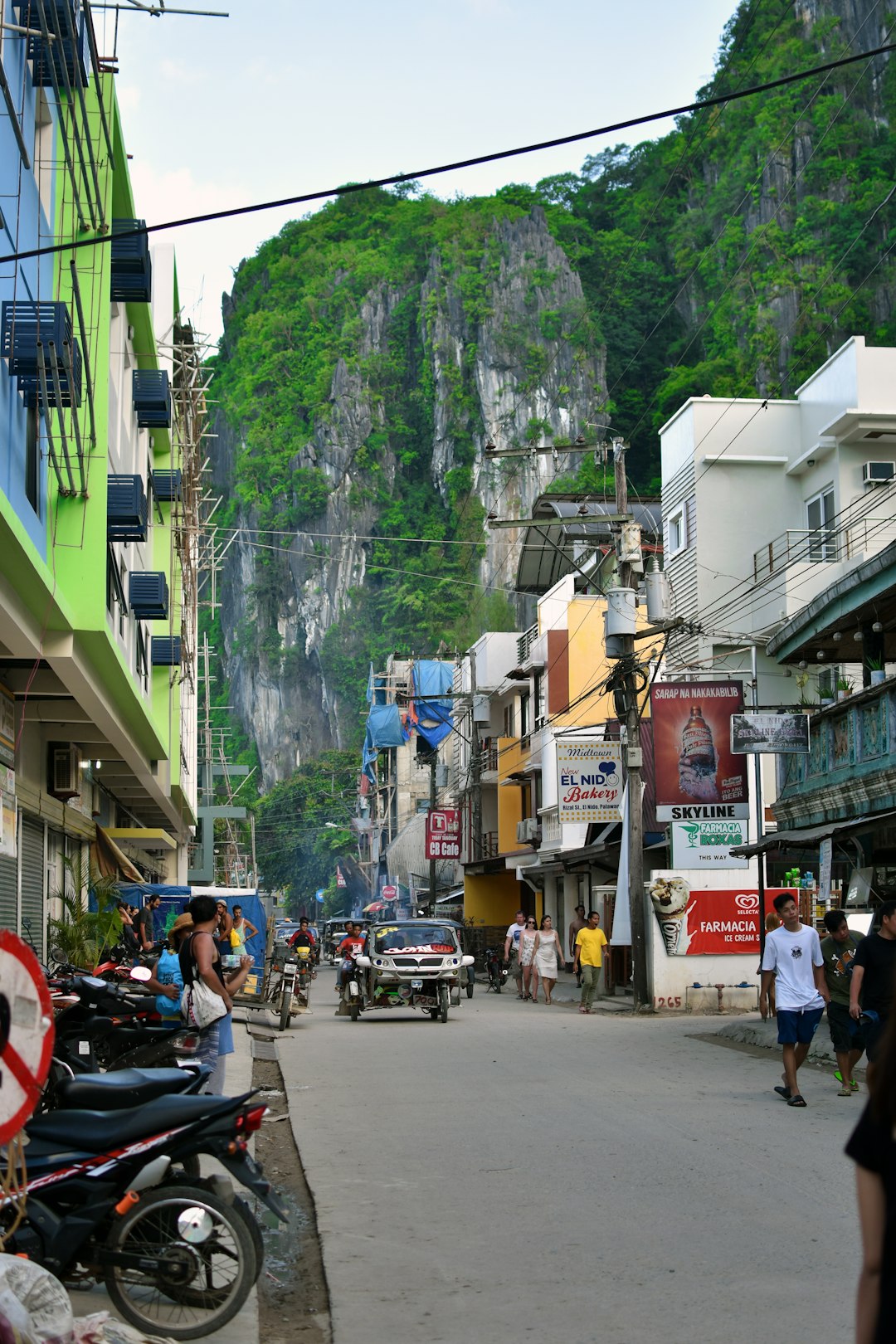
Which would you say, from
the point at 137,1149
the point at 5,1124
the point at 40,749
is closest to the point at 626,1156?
the point at 137,1149

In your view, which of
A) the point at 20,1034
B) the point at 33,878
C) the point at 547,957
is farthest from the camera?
the point at 547,957

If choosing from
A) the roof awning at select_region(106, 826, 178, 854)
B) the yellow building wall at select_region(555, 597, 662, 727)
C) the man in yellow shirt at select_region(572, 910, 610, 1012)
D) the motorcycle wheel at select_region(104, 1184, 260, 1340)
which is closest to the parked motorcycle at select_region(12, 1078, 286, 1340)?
the motorcycle wheel at select_region(104, 1184, 260, 1340)

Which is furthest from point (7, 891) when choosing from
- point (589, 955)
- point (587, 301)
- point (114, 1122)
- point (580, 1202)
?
point (587, 301)

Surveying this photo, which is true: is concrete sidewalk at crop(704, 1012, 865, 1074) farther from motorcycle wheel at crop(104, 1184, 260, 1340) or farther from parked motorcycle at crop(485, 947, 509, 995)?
parked motorcycle at crop(485, 947, 509, 995)

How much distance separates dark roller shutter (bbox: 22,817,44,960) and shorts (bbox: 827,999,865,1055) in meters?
9.26

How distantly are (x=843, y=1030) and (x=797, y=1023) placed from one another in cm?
104

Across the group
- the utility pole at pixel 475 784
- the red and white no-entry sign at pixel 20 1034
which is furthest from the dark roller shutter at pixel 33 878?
the utility pole at pixel 475 784

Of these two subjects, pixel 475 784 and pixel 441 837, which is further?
pixel 475 784

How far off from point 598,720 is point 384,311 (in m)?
86.7

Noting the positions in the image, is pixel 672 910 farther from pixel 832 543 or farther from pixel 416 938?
pixel 832 543

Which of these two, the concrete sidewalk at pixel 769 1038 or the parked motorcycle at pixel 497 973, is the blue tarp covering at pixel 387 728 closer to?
the parked motorcycle at pixel 497 973

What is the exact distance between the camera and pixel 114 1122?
578 centimetres

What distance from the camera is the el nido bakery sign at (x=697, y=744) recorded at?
72.8 feet

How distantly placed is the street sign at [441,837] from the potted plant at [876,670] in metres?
29.9
